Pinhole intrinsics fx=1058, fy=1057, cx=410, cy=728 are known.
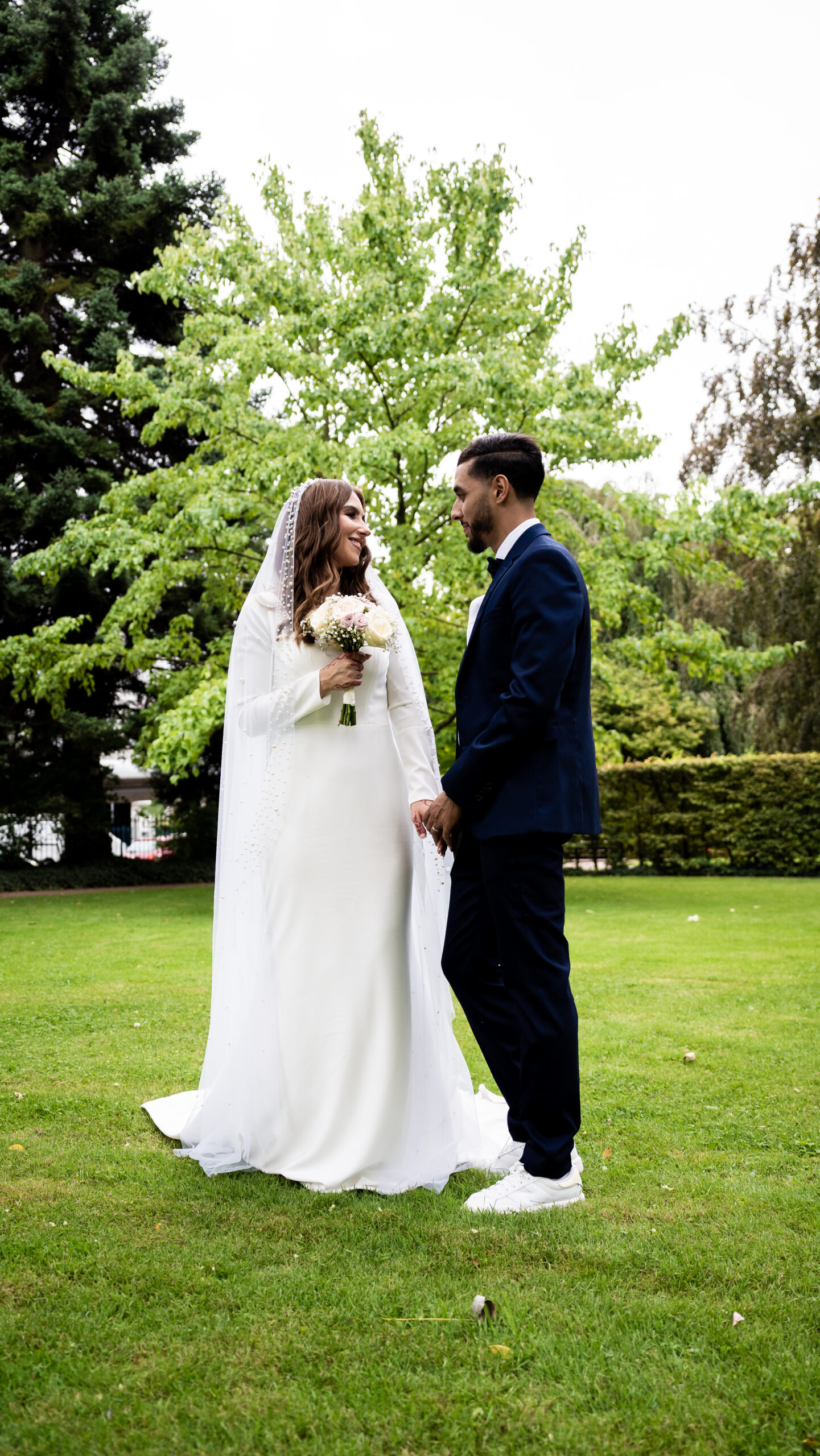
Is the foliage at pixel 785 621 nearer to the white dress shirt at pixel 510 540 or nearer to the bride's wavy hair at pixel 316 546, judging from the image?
the bride's wavy hair at pixel 316 546

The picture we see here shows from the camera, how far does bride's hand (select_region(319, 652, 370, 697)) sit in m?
3.89

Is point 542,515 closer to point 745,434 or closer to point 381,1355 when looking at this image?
point 745,434

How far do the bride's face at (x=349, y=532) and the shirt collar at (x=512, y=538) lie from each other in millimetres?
728

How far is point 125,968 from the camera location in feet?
28.8

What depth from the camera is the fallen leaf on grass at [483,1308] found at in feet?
8.54

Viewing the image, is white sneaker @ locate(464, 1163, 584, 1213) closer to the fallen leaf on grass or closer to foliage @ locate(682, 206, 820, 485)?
the fallen leaf on grass

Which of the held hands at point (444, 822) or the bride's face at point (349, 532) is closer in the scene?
the held hands at point (444, 822)

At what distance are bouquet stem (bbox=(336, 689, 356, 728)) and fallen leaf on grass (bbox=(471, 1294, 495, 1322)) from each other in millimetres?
2014

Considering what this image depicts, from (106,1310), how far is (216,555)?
13.5 m

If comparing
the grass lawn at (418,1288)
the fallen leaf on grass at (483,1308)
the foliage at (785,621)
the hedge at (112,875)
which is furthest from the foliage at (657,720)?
the fallen leaf on grass at (483,1308)

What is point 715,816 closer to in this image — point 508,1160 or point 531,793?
point 508,1160

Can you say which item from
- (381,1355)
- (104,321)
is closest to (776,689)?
(104,321)

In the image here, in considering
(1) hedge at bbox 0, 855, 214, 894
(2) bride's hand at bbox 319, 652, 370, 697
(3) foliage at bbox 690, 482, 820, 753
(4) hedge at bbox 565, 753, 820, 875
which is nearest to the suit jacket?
(2) bride's hand at bbox 319, 652, 370, 697

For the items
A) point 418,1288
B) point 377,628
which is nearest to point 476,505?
point 377,628
